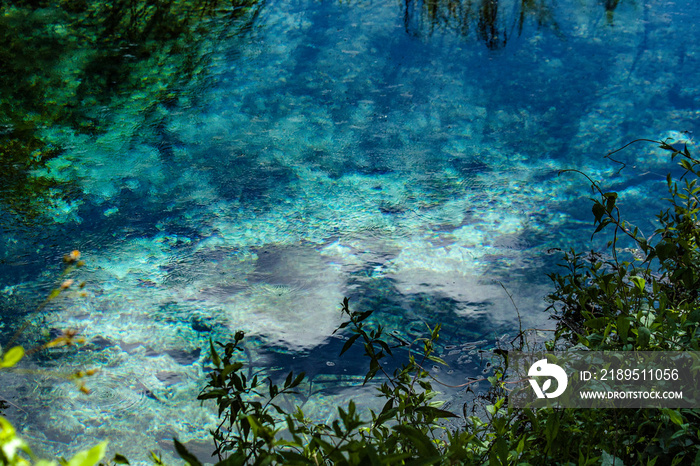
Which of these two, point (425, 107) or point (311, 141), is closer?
point (311, 141)

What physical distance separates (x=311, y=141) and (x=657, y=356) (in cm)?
230

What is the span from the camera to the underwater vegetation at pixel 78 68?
10.1 feet

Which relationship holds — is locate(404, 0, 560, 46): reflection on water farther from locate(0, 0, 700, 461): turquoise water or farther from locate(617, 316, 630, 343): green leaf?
locate(617, 316, 630, 343): green leaf

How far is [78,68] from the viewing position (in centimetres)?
380

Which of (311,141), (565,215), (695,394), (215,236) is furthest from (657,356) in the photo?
(311,141)

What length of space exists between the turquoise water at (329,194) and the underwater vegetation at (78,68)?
0.08m

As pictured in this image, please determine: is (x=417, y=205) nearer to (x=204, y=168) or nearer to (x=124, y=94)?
(x=204, y=168)

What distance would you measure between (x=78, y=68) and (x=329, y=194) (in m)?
2.07

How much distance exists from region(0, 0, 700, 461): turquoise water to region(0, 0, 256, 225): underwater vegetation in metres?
0.08

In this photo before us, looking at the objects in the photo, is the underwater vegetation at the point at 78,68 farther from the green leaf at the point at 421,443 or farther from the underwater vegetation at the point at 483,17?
the green leaf at the point at 421,443

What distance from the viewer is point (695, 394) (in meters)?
1.14

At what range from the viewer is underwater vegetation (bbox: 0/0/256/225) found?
309cm

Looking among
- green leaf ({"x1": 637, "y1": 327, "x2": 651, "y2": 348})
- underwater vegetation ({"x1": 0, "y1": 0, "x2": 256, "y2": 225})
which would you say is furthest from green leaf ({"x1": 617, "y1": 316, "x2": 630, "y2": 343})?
underwater vegetation ({"x1": 0, "y1": 0, "x2": 256, "y2": 225})

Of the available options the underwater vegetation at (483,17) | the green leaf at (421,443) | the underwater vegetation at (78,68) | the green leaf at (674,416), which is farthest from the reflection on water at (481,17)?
the green leaf at (421,443)
